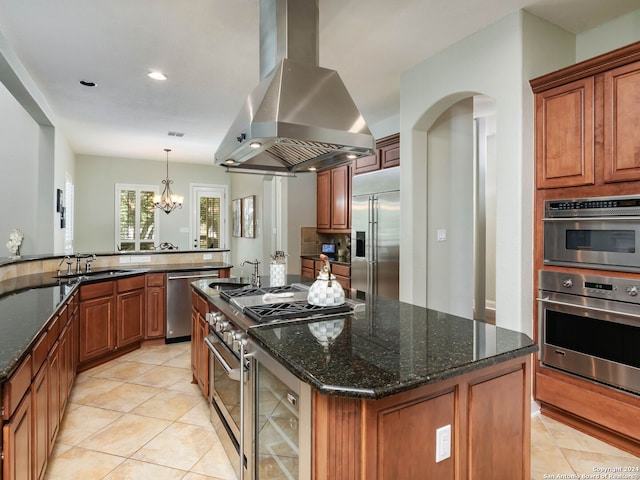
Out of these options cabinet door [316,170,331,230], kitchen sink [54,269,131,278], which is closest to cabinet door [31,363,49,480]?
kitchen sink [54,269,131,278]

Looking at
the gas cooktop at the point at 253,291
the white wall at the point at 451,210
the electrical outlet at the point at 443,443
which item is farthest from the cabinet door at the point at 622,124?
the gas cooktop at the point at 253,291

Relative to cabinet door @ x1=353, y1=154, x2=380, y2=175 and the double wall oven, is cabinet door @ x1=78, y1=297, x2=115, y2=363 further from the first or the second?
A: the double wall oven

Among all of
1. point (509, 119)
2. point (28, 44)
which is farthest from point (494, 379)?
point (28, 44)

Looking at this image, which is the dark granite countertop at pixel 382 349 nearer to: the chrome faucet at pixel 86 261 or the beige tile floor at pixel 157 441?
the beige tile floor at pixel 157 441

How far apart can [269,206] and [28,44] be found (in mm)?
4241

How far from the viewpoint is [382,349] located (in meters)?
1.40

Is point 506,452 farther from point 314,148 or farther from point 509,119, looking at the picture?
point 509,119

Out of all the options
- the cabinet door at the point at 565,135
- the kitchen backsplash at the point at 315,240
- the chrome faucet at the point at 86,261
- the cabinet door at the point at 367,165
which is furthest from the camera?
the kitchen backsplash at the point at 315,240

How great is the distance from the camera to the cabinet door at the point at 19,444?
4.30ft

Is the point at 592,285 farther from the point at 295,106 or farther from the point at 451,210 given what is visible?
the point at 295,106

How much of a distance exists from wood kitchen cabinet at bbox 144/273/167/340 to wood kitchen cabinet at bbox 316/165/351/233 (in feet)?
8.05

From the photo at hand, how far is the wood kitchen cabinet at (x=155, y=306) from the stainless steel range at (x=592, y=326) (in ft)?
12.1

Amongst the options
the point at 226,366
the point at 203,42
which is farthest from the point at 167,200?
the point at 226,366

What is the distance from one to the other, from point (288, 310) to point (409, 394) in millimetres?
827
